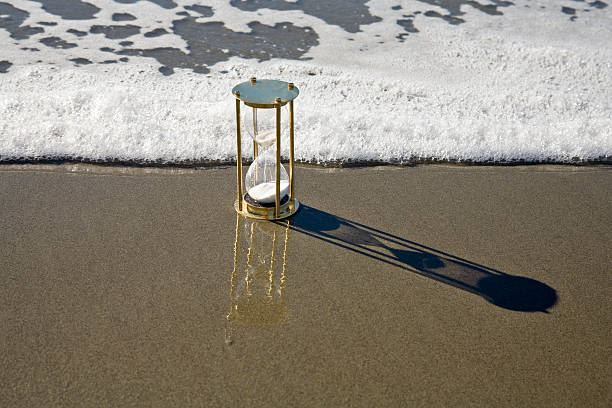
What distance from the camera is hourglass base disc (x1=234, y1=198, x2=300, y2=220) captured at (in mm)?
2709

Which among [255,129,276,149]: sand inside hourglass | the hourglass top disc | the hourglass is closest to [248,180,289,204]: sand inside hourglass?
the hourglass

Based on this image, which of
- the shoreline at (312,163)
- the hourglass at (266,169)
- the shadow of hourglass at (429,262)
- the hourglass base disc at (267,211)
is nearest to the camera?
the shadow of hourglass at (429,262)

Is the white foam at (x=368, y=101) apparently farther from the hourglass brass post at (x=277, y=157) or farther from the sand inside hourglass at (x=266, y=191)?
the hourglass brass post at (x=277, y=157)

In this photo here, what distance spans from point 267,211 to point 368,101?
170 cm

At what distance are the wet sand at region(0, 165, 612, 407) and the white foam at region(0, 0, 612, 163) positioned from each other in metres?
0.29

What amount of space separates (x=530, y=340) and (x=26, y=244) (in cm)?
204

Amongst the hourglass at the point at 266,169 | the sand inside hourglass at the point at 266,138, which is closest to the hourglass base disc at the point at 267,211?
the hourglass at the point at 266,169

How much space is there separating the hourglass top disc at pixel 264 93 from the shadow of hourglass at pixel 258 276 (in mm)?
596

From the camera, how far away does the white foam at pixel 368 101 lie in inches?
134

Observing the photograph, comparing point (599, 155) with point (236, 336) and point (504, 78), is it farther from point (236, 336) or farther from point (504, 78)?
point (236, 336)

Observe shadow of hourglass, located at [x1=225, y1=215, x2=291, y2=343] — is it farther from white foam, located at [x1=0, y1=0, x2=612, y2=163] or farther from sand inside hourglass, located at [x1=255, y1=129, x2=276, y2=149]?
white foam, located at [x1=0, y1=0, x2=612, y2=163]

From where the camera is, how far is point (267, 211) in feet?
8.87

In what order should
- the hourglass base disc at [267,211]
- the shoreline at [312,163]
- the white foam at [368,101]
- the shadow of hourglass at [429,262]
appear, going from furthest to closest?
Result: the white foam at [368,101] < the shoreline at [312,163] < the hourglass base disc at [267,211] < the shadow of hourglass at [429,262]

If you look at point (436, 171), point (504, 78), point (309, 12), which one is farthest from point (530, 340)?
point (309, 12)
